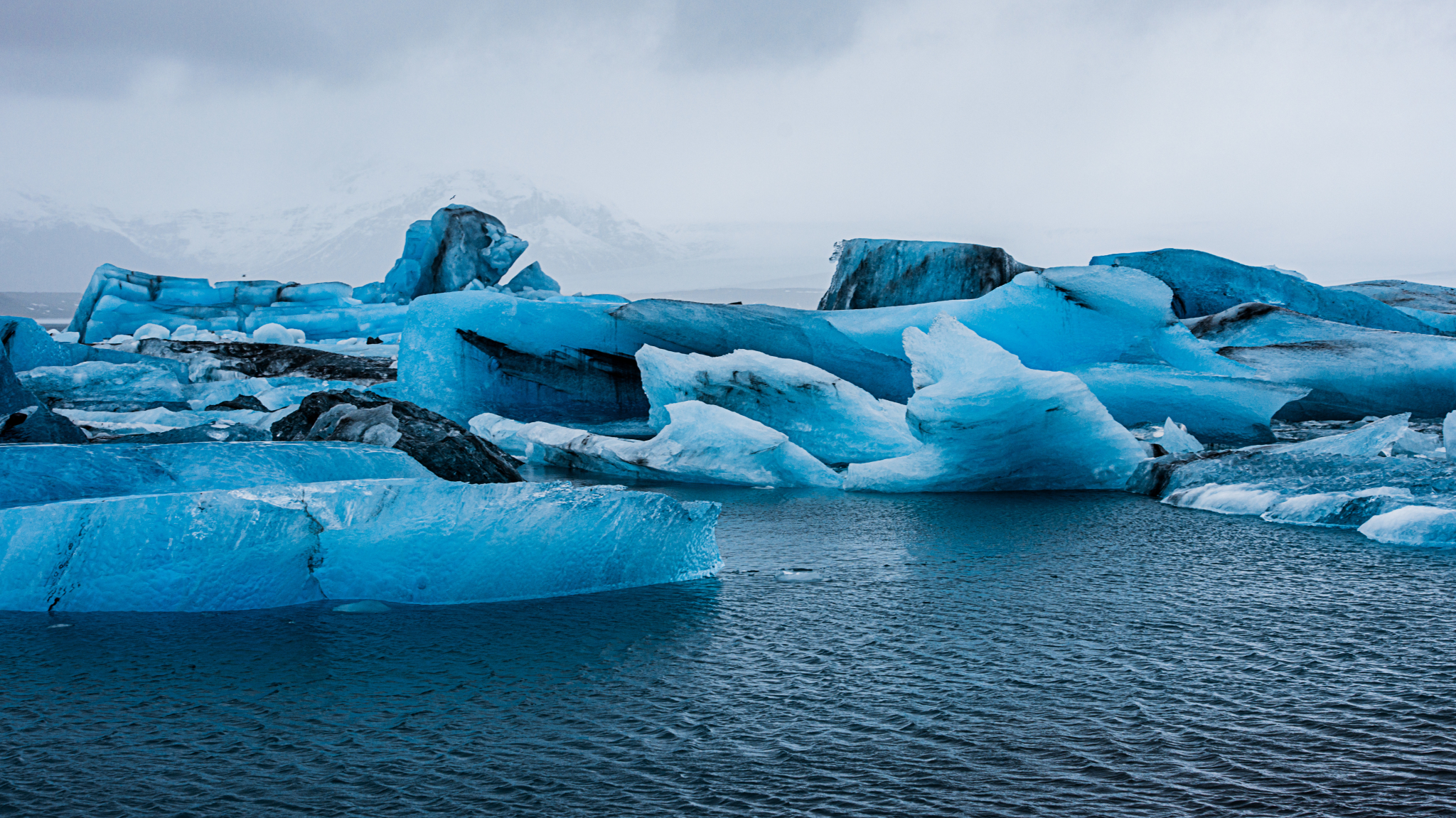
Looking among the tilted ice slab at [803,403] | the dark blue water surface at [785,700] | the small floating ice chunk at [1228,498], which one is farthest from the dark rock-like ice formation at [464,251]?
the dark blue water surface at [785,700]

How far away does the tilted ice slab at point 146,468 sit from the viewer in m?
4.22

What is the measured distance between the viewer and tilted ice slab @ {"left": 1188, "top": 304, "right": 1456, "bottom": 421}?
10.9 m

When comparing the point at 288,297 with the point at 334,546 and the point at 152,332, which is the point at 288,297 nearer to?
the point at 152,332

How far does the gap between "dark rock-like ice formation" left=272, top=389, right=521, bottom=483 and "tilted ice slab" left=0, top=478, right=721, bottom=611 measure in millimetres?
1811

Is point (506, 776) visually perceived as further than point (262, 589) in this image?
No

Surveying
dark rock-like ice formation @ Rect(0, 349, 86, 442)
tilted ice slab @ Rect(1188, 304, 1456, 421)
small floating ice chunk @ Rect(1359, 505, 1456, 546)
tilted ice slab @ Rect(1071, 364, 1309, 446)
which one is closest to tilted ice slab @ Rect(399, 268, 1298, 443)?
tilted ice slab @ Rect(1071, 364, 1309, 446)

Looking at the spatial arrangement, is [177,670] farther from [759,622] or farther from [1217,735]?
[1217,735]

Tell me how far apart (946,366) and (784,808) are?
606 cm

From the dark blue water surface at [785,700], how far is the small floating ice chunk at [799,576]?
0.31 ft

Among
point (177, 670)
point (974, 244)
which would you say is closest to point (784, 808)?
point (177, 670)

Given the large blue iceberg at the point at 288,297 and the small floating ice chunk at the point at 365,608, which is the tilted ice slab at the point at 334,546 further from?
the large blue iceberg at the point at 288,297

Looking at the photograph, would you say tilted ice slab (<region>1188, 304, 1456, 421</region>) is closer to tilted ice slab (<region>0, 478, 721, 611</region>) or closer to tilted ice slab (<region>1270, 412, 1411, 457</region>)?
tilted ice slab (<region>1270, 412, 1411, 457</region>)

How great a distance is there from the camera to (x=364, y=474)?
477cm

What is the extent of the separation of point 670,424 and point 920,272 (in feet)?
18.9
